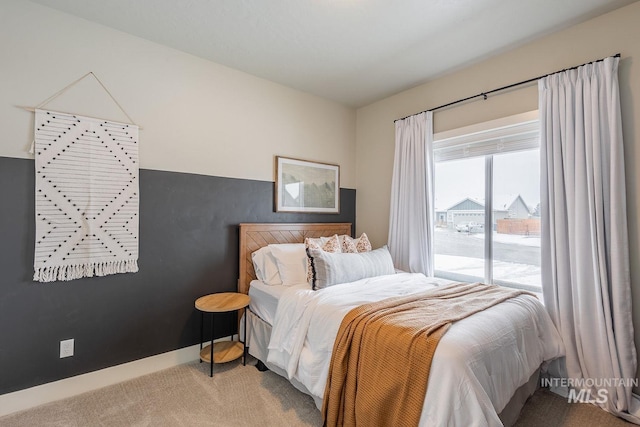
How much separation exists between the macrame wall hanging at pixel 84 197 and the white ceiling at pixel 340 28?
2.75ft

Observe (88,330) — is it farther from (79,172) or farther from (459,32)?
(459,32)

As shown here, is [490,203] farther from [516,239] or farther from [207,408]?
[207,408]

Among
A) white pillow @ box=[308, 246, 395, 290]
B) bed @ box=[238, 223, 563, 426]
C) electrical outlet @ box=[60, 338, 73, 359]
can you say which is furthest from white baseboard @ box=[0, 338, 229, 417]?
white pillow @ box=[308, 246, 395, 290]

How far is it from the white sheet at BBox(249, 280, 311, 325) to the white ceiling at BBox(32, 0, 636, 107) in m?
2.08

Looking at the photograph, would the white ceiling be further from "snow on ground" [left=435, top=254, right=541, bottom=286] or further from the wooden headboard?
"snow on ground" [left=435, top=254, right=541, bottom=286]

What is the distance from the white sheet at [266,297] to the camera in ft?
7.84

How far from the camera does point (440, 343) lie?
1380 mm

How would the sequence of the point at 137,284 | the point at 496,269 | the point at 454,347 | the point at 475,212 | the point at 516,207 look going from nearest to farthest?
1. the point at 454,347
2. the point at 137,284
3. the point at 516,207
4. the point at 496,269
5. the point at 475,212

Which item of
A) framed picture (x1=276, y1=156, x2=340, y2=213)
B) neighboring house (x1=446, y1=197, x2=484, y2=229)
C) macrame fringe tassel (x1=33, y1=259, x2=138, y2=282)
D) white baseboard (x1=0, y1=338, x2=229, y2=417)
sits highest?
framed picture (x1=276, y1=156, x2=340, y2=213)

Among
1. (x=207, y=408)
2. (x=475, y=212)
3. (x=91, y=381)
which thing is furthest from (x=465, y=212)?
(x=91, y=381)

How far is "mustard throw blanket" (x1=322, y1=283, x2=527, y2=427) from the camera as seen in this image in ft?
4.46

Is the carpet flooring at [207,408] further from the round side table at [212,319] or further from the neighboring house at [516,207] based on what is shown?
the neighboring house at [516,207]

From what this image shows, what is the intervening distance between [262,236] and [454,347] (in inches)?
81.9

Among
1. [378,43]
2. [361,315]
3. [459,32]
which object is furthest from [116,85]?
[459,32]
